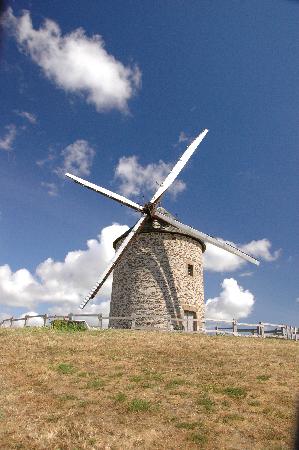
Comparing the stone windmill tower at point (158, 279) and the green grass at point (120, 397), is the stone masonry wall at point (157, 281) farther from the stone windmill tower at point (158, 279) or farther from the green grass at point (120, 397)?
the green grass at point (120, 397)

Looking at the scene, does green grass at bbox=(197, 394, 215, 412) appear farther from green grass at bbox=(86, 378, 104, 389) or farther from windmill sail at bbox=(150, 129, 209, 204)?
windmill sail at bbox=(150, 129, 209, 204)

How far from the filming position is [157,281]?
86.4 feet

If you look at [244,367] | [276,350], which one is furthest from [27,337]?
[276,350]

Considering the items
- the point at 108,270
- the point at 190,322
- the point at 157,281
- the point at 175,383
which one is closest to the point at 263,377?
the point at 175,383

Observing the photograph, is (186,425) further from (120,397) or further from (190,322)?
(190,322)

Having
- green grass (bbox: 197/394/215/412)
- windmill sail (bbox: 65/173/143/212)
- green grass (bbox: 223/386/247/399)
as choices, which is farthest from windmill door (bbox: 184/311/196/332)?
green grass (bbox: 197/394/215/412)

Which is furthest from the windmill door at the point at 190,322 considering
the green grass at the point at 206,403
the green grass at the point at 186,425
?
the green grass at the point at 186,425

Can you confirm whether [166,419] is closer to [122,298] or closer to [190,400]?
[190,400]

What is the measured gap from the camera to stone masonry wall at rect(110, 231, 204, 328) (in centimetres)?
2597

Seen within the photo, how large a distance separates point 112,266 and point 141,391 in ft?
48.3

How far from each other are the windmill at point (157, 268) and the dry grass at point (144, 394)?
7.03m

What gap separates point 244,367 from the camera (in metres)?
14.8

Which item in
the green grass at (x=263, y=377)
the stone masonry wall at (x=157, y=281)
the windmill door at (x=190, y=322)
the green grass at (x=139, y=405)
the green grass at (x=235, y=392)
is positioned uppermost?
the stone masonry wall at (x=157, y=281)

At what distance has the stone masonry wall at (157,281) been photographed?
25969 millimetres
